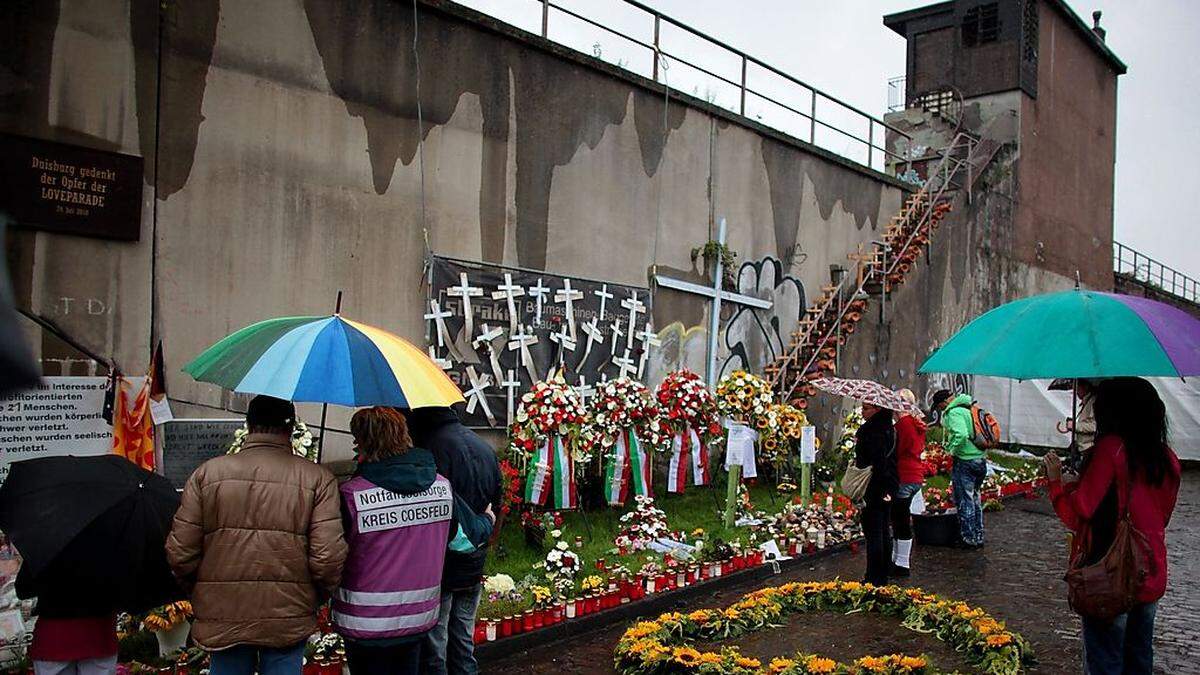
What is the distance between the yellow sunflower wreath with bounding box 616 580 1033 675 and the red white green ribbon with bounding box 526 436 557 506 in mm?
2457

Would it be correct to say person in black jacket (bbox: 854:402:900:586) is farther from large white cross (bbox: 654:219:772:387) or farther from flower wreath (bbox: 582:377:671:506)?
large white cross (bbox: 654:219:772:387)

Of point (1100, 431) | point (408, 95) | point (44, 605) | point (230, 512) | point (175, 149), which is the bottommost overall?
point (44, 605)

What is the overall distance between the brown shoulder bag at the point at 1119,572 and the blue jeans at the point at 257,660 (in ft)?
13.8

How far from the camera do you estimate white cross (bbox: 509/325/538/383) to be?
11.9 metres

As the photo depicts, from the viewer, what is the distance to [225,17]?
908 centimetres

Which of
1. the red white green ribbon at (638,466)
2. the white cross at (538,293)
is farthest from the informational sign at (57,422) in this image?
the red white green ribbon at (638,466)

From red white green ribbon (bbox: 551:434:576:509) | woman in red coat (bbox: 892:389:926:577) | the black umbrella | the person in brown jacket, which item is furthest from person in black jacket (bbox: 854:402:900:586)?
the black umbrella

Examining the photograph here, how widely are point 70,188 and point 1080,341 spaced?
789cm

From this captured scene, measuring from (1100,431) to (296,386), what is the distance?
4.38 metres

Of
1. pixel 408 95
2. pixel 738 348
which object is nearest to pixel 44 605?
pixel 408 95

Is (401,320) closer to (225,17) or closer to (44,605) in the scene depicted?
(225,17)

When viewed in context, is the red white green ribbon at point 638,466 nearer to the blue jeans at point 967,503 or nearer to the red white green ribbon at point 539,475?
the red white green ribbon at point 539,475

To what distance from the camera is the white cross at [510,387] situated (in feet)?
38.6

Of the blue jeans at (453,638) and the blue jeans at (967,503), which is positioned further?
the blue jeans at (967,503)
